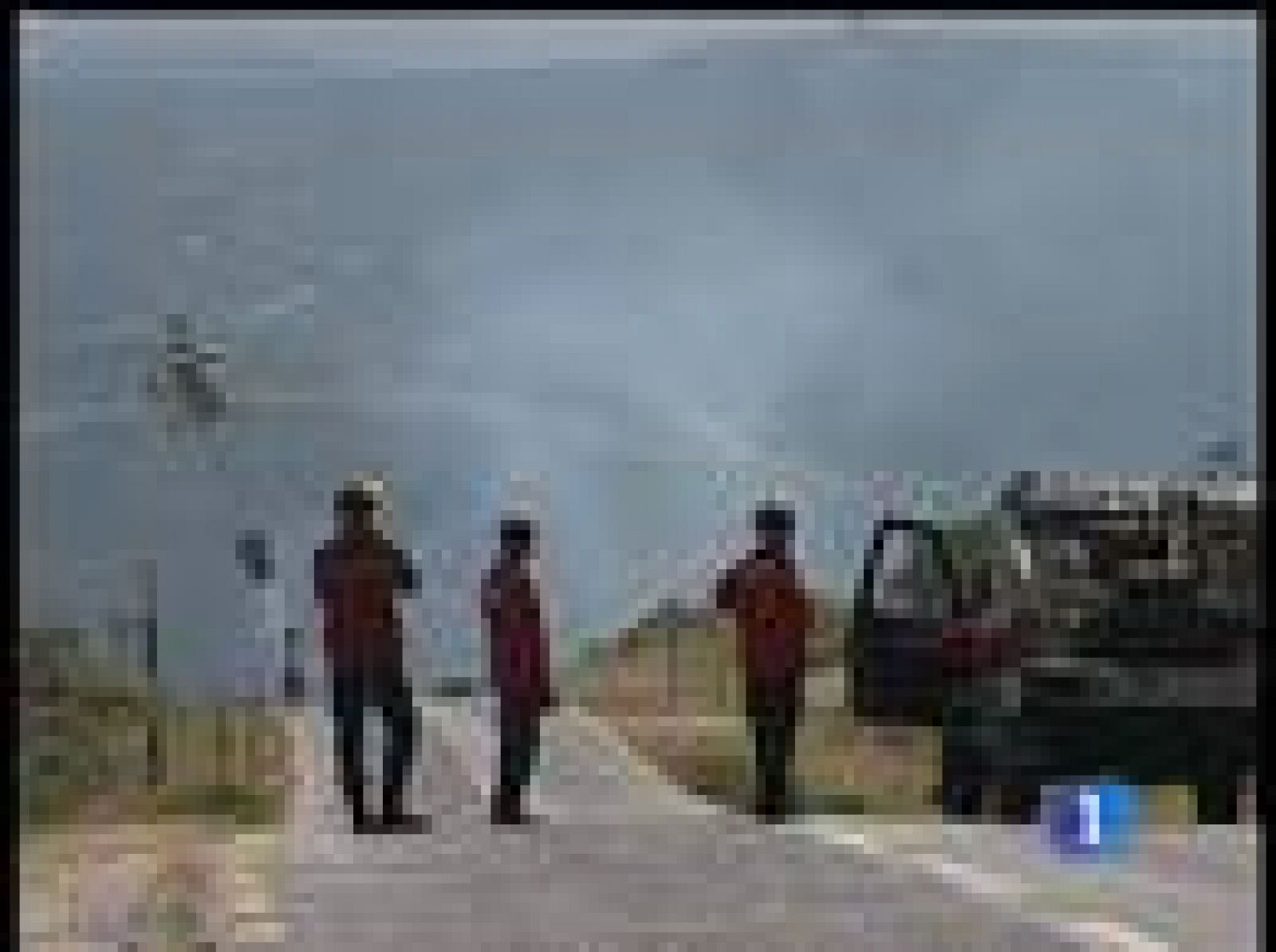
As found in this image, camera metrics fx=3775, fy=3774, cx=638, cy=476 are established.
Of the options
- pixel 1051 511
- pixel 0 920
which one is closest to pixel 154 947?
pixel 0 920

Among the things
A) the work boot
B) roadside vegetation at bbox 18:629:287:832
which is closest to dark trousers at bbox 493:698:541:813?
the work boot

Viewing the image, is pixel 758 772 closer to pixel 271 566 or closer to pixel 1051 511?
pixel 271 566

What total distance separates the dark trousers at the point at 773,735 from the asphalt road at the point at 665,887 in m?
0.90

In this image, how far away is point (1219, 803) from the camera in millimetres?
22672

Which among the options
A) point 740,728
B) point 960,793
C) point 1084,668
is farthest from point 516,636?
point 960,793

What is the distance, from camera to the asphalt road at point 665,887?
48.0 feet

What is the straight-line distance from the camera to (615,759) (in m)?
30.8

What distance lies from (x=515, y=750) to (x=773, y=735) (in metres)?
0.79

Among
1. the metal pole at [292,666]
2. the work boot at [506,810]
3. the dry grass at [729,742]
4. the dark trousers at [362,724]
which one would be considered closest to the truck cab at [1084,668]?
the dry grass at [729,742]

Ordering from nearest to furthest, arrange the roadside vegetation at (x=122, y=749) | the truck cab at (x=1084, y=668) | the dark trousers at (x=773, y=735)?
1. the dark trousers at (x=773, y=735)
2. the truck cab at (x=1084, y=668)
3. the roadside vegetation at (x=122, y=749)

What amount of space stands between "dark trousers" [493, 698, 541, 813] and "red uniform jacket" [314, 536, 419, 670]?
0.39 metres

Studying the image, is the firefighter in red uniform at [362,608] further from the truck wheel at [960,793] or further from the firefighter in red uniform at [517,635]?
the truck wheel at [960,793]

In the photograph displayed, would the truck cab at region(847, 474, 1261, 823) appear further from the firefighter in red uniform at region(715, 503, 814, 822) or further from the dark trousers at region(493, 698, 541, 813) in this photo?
the firefighter in red uniform at region(715, 503, 814, 822)

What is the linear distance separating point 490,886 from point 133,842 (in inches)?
163
